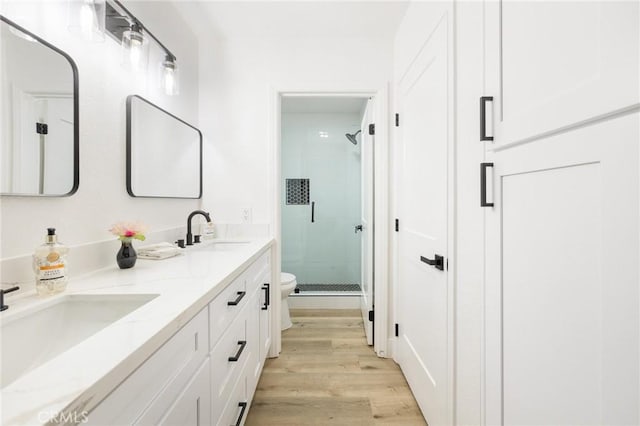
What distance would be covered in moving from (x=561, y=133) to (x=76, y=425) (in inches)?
43.2

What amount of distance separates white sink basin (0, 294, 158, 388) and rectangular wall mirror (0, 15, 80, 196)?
386 millimetres

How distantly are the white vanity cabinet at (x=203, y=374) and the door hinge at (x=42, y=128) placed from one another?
2.64 feet

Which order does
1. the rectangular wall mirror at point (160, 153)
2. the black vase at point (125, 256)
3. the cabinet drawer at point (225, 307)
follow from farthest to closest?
the rectangular wall mirror at point (160, 153) → the black vase at point (125, 256) → the cabinet drawer at point (225, 307)

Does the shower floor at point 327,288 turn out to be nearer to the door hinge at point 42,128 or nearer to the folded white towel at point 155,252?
the folded white towel at point 155,252

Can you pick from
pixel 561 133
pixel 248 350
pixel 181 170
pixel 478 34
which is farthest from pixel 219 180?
pixel 561 133

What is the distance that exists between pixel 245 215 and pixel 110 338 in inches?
65.7

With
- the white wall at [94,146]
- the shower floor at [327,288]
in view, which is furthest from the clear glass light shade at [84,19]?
the shower floor at [327,288]

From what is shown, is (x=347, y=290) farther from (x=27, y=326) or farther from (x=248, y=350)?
(x=27, y=326)

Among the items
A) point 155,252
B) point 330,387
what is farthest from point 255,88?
point 330,387

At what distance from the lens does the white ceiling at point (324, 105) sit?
3.20m

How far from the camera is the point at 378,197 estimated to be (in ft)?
7.04

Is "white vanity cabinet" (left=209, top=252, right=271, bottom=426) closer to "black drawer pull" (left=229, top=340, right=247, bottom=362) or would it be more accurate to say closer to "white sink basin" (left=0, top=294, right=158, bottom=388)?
"black drawer pull" (left=229, top=340, right=247, bottom=362)

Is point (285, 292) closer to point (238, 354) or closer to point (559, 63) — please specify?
point (238, 354)

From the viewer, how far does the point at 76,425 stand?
0.40 metres
